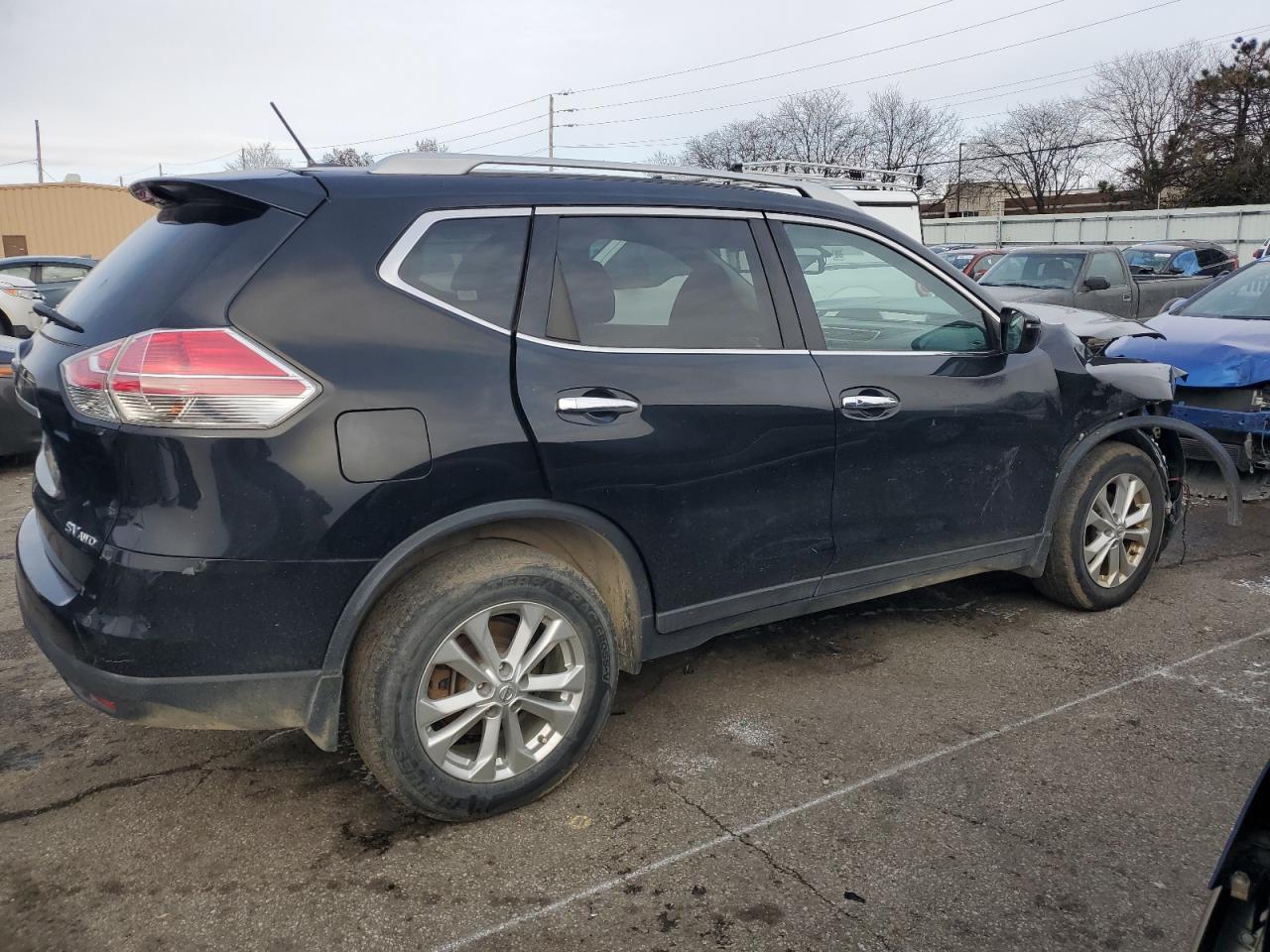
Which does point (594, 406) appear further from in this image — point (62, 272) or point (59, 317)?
point (62, 272)

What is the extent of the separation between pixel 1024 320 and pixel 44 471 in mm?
3580

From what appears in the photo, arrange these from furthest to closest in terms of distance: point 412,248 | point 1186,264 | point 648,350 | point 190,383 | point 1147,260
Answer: point 1147,260
point 1186,264
point 648,350
point 412,248
point 190,383


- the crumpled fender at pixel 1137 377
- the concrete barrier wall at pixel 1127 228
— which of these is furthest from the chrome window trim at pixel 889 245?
the concrete barrier wall at pixel 1127 228

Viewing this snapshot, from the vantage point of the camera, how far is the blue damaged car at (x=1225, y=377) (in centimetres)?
655

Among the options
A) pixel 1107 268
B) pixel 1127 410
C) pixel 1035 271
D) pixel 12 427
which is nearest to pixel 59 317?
pixel 1127 410

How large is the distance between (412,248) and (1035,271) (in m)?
11.6

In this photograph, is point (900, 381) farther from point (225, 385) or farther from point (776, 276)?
point (225, 385)

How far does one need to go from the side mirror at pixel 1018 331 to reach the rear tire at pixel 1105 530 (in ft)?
2.22

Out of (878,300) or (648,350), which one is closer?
(648,350)

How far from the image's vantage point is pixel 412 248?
2.92 meters

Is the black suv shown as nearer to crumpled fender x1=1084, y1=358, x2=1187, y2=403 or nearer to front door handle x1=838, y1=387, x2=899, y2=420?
front door handle x1=838, y1=387, x2=899, y2=420

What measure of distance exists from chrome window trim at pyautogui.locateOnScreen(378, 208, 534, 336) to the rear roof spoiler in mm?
238

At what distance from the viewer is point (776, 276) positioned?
11.9 ft

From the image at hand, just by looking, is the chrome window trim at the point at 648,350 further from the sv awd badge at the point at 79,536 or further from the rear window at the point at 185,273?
the sv awd badge at the point at 79,536
